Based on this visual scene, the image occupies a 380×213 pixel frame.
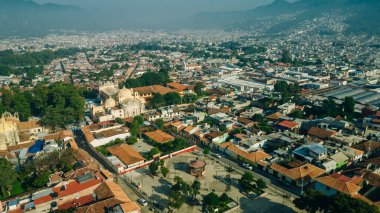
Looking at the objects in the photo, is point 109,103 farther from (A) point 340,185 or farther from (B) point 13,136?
(A) point 340,185

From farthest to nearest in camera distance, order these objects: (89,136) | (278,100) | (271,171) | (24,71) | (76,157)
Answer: (24,71) → (278,100) → (89,136) → (76,157) → (271,171)

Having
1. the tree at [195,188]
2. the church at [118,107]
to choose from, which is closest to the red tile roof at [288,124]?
the tree at [195,188]

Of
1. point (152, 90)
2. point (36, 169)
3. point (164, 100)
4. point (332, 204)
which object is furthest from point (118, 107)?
point (332, 204)

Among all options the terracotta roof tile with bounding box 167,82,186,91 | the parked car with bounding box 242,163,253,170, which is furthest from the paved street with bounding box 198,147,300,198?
the terracotta roof tile with bounding box 167,82,186,91

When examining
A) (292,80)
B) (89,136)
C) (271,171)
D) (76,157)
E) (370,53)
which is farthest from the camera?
(370,53)

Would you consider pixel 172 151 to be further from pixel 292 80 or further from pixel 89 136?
pixel 292 80

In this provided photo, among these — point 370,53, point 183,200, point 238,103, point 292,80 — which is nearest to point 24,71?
point 238,103
